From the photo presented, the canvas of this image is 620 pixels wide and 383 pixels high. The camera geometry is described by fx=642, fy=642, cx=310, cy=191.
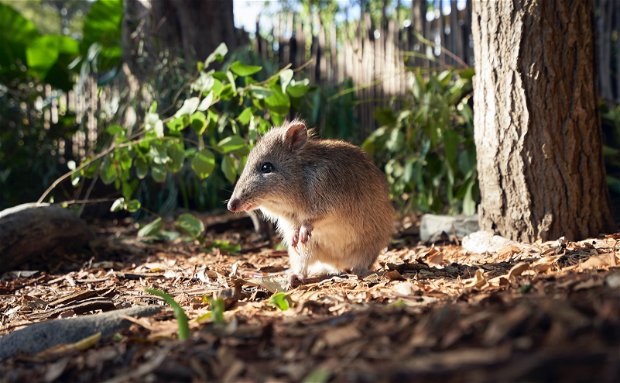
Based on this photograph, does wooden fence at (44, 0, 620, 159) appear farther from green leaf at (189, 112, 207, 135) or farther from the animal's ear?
the animal's ear

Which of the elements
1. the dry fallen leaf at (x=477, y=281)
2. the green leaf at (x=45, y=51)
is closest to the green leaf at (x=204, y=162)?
the dry fallen leaf at (x=477, y=281)

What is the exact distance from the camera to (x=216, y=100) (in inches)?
217

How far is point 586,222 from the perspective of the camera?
4.83 meters

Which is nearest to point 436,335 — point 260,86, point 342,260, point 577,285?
point 577,285

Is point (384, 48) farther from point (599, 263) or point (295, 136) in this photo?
point (599, 263)

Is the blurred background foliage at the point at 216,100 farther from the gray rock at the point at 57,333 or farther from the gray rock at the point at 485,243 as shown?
the gray rock at the point at 57,333

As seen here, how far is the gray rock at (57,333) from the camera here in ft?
10.1

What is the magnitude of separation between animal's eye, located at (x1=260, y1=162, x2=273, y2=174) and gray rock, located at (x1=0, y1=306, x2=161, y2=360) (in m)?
1.93

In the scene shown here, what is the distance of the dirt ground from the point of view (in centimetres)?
181

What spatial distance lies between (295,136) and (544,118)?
185cm

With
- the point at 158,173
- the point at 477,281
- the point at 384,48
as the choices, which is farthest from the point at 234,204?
the point at 384,48

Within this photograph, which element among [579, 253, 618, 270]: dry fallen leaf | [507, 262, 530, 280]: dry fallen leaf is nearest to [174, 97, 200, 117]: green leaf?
[507, 262, 530, 280]: dry fallen leaf

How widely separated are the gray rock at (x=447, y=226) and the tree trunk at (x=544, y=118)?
0.99m

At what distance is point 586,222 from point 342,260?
186 cm
